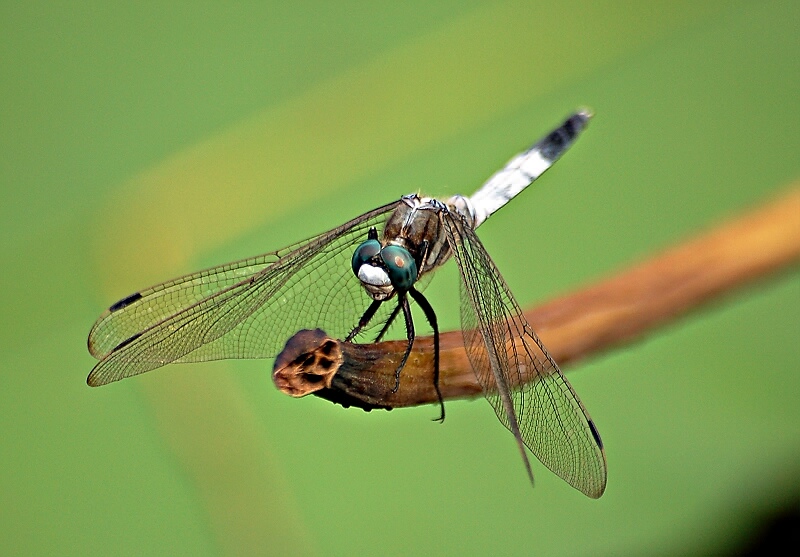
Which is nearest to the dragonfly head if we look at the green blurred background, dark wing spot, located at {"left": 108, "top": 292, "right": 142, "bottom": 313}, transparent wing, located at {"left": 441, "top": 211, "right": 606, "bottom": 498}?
transparent wing, located at {"left": 441, "top": 211, "right": 606, "bottom": 498}

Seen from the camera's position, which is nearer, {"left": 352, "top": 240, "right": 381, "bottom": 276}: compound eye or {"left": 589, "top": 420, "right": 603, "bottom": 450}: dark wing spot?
{"left": 589, "top": 420, "right": 603, "bottom": 450}: dark wing spot

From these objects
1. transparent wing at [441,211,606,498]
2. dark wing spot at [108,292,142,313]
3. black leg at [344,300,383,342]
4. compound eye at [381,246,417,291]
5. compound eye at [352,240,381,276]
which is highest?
dark wing spot at [108,292,142,313]

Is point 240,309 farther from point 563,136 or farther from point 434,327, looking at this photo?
point 563,136

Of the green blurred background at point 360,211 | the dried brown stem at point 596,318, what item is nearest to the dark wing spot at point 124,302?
the green blurred background at point 360,211

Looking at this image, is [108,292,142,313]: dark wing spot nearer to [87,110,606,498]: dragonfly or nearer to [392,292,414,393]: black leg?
[87,110,606,498]: dragonfly

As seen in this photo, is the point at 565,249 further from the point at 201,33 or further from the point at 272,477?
the point at 201,33

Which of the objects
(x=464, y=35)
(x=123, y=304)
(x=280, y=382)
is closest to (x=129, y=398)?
(x=123, y=304)

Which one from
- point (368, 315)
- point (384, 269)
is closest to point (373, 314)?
point (368, 315)
